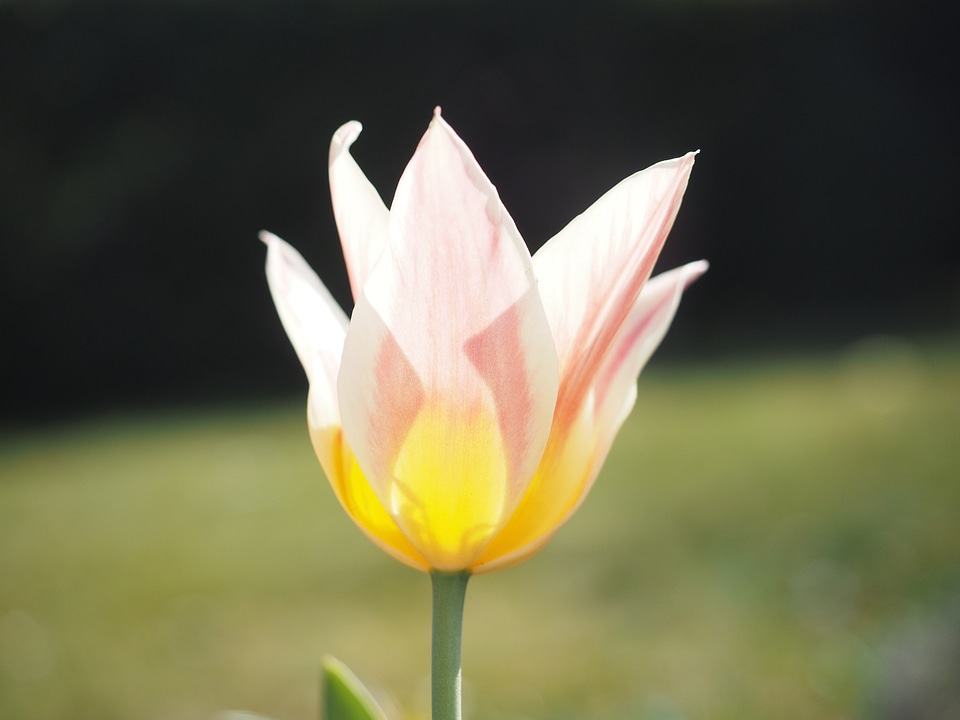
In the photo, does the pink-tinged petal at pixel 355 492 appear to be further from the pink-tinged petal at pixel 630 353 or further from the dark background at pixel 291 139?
the dark background at pixel 291 139

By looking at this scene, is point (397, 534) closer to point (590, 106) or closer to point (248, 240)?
point (248, 240)

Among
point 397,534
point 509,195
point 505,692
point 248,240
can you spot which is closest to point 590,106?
point 509,195

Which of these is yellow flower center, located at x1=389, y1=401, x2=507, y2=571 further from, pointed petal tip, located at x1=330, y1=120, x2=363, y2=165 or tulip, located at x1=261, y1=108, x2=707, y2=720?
pointed petal tip, located at x1=330, y1=120, x2=363, y2=165

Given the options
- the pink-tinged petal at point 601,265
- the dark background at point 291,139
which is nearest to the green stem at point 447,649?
the pink-tinged petal at point 601,265

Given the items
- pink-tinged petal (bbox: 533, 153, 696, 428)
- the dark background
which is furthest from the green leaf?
the dark background

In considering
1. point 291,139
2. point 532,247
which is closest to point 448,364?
point 532,247

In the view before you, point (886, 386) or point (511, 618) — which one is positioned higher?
point (886, 386)

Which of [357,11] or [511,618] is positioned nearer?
[511,618]
